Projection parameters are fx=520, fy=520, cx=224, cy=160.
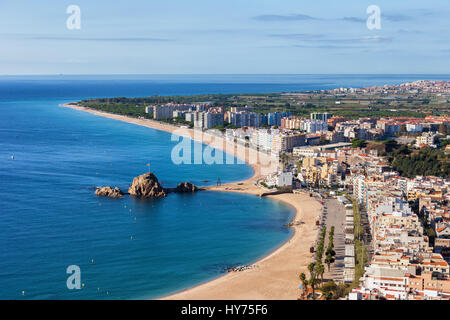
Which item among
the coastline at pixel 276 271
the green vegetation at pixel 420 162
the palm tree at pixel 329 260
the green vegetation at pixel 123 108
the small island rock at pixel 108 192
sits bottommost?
the coastline at pixel 276 271

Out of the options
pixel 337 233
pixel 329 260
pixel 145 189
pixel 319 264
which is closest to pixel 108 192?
pixel 145 189

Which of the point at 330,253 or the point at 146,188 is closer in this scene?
the point at 330,253

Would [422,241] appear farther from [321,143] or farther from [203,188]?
[321,143]

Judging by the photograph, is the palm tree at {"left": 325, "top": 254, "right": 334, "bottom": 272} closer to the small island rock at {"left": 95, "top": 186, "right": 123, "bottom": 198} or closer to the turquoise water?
the turquoise water

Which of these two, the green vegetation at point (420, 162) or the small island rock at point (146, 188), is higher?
the green vegetation at point (420, 162)

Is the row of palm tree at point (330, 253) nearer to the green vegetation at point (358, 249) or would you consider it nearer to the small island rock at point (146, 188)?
the green vegetation at point (358, 249)

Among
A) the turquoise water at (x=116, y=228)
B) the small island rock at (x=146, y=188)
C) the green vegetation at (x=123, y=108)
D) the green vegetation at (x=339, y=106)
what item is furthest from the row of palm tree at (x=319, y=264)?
the green vegetation at (x=123, y=108)

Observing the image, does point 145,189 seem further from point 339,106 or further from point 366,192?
point 339,106
